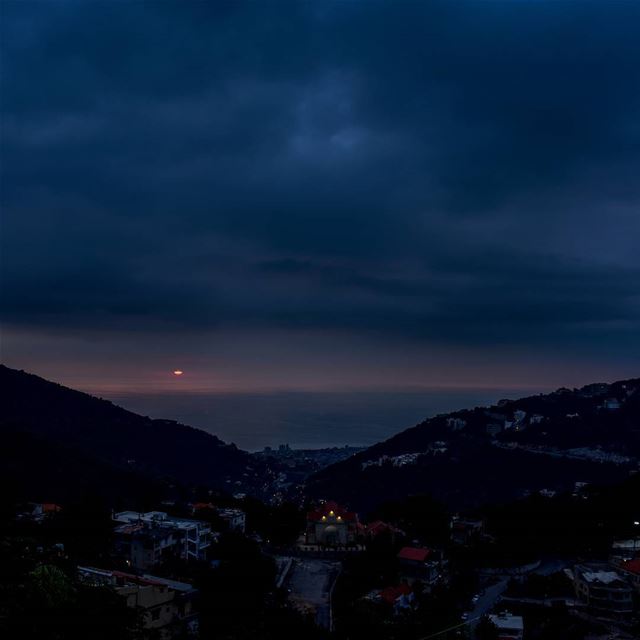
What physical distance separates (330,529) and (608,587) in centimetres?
1283

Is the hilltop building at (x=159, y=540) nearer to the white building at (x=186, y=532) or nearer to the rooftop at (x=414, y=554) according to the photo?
the white building at (x=186, y=532)

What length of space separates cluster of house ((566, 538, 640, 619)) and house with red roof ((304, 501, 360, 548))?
10057 mm

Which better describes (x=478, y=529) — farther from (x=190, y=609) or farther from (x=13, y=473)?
(x=13, y=473)

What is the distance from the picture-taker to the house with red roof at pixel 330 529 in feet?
90.9

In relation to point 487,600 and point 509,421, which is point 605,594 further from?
point 509,421

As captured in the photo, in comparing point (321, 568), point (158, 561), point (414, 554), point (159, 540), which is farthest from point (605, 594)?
point (159, 540)

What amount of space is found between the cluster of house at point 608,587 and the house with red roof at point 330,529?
33.0ft

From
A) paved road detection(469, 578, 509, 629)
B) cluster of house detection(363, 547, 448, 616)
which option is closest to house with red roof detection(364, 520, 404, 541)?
cluster of house detection(363, 547, 448, 616)

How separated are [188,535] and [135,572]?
12.0 ft

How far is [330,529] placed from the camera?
1097 inches

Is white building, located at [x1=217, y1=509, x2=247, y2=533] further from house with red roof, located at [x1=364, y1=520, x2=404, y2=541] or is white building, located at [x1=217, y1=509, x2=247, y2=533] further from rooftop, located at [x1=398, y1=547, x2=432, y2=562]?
rooftop, located at [x1=398, y1=547, x2=432, y2=562]

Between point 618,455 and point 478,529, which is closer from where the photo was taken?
point 478,529

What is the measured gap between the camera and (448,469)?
62781 mm

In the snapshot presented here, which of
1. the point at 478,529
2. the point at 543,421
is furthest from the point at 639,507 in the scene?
the point at 543,421
